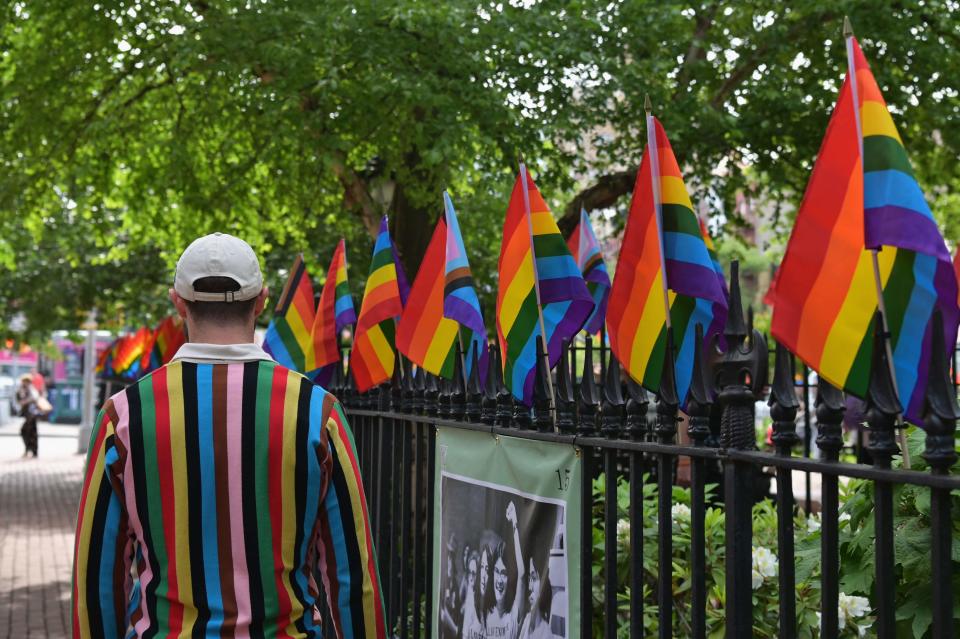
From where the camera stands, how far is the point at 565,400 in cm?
339

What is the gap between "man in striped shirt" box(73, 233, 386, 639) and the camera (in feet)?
8.65

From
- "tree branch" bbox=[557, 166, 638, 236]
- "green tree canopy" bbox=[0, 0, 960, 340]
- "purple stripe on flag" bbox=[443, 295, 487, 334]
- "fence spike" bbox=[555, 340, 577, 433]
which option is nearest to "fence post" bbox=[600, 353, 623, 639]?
"fence spike" bbox=[555, 340, 577, 433]

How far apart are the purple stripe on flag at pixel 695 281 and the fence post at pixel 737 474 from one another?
665 mm

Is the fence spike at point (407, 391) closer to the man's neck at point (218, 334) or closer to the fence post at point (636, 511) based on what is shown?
the fence post at point (636, 511)

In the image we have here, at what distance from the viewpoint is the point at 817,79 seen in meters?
10.9

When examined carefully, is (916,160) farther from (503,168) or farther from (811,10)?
(503,168)

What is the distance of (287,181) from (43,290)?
11.9 metres

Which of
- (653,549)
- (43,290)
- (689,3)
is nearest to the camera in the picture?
(653,549)

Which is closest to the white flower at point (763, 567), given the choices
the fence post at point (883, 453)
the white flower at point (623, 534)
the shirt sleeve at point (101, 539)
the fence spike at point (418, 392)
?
the white flower at point (623, 534)

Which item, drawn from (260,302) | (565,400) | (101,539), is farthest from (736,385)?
(101,539)

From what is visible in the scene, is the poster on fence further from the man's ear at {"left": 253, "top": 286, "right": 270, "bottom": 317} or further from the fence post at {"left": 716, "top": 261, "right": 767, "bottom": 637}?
the man's ear at {"left": 253, "top": 286, "right": 270, "bottom": 317}

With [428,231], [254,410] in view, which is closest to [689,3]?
[428,231]

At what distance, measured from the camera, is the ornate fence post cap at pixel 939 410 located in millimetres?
1901

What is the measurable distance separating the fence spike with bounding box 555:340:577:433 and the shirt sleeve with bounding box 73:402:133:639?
126 centimetres
